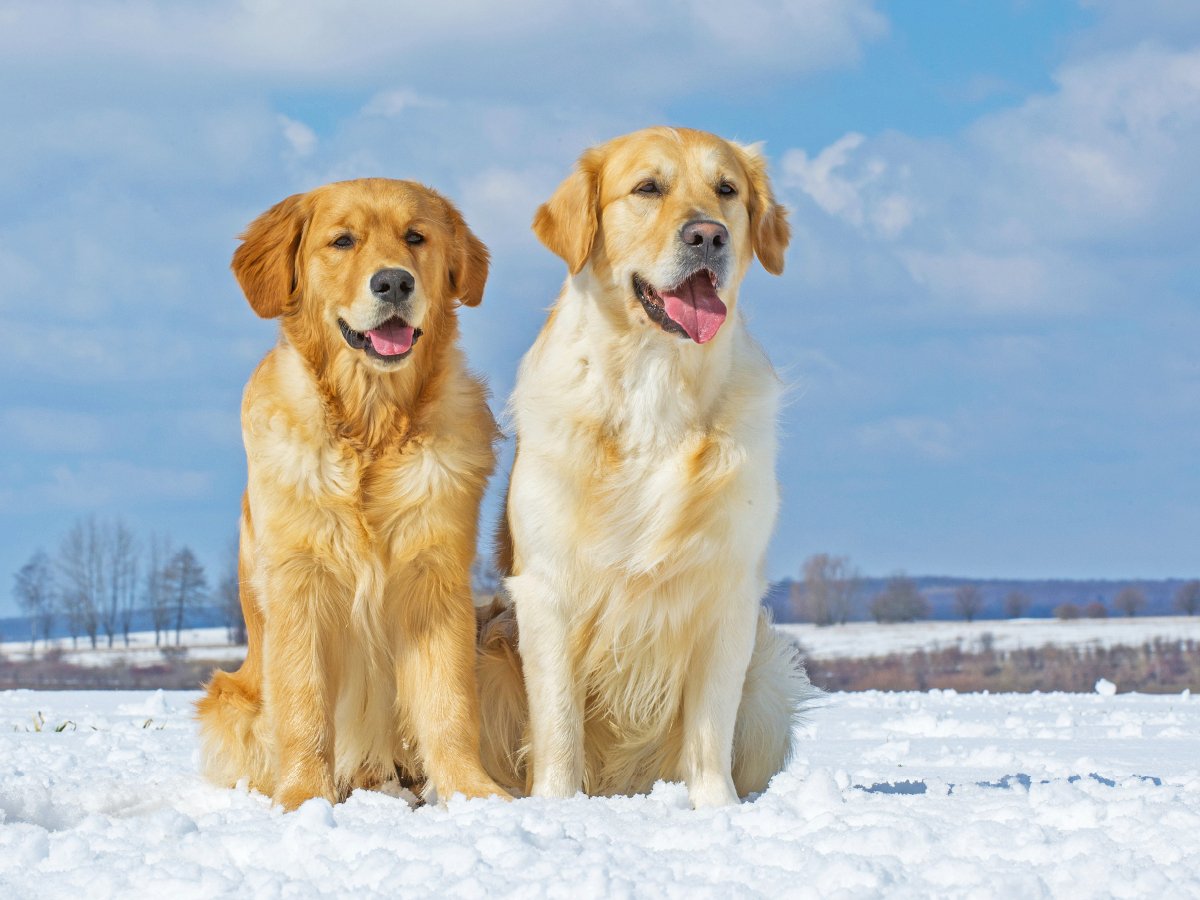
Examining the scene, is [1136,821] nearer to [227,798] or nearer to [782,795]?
[782,795]

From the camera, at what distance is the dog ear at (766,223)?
434cm

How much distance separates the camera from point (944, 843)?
3.06m

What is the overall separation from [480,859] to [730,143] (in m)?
2.91

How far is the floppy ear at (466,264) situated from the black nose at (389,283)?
1.29 ft

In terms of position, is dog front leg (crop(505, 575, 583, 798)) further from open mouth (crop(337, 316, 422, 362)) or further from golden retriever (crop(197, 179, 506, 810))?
open mouth (crop(337, 316, 422, 362))

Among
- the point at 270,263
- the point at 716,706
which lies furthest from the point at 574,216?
the point at 716,706

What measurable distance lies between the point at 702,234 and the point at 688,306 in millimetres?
261

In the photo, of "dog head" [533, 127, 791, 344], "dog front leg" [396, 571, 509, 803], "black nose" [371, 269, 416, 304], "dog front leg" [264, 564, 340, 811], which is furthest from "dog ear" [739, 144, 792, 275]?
"dog front leg" [264, 564, 340, 811]

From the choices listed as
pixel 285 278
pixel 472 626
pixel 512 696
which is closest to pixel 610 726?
pixel 512 696

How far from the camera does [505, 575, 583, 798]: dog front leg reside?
393 cm

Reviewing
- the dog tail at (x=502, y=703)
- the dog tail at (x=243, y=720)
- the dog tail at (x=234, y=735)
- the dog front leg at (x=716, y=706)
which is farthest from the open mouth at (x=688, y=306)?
the dog tail at (x=234, y=735)

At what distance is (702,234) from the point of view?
381 cm

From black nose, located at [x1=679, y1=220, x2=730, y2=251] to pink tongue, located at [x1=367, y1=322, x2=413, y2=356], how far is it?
43.7 inches

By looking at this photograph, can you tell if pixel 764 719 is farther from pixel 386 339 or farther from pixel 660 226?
pixel 386 339
